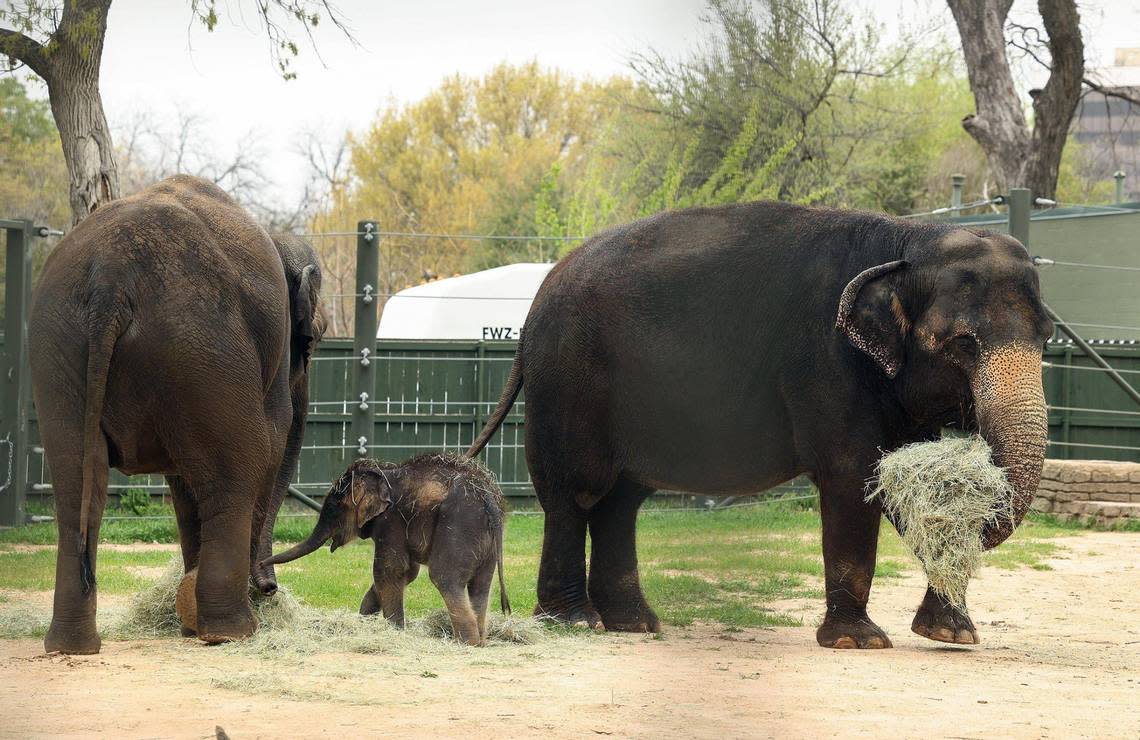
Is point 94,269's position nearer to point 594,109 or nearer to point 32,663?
point 32,663

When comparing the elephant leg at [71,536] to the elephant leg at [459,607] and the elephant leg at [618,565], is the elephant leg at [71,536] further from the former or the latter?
the elephant leg at [618,565]

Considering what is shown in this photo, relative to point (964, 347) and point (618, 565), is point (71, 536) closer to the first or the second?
point (618, 565)

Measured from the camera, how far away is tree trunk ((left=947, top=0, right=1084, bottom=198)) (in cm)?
2169

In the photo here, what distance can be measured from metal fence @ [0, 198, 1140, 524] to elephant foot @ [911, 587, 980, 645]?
6770mm

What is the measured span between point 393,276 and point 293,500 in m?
23.6

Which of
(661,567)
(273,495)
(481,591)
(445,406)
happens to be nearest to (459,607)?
(481,591)

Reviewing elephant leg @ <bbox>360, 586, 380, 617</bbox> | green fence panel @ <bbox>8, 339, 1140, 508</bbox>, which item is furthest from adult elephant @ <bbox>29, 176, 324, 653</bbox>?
green fence panel @ <bbox>8, 339, 1140, 508</bbox>

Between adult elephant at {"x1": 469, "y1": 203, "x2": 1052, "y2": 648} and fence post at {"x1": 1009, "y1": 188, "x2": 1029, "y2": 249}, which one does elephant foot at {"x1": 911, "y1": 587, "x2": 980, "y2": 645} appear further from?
fence post at {"x1": 1009, "y1": 188, "x2": 1029, "y2": 249}

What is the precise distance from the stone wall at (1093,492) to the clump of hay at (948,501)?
7711 millimetres

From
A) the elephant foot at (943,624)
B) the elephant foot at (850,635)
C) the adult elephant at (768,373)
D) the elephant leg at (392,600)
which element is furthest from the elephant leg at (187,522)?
the elephant foot at (943,624)

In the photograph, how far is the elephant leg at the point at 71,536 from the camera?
573cm

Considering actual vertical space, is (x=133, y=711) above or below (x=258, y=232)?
below

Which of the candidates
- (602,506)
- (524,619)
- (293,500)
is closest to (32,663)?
(524,619)

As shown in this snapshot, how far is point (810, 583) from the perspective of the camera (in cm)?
980
